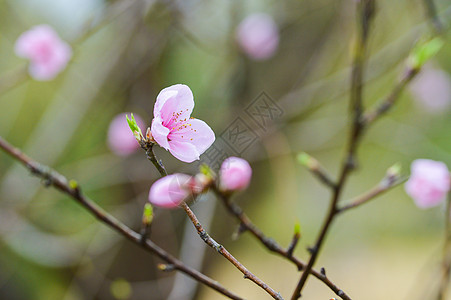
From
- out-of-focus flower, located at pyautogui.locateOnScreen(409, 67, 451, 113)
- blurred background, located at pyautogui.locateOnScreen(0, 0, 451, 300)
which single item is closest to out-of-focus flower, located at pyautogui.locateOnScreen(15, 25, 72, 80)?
blurred background, located at pyautogui.locateOnScreen(0, 0, 451, 300)

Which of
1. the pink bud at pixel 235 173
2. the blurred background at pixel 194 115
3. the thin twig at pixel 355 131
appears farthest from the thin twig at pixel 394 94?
the blurred background at pixel 194 115

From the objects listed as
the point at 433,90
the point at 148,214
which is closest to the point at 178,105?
the point at 148,214

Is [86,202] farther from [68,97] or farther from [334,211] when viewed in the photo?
[68,97]

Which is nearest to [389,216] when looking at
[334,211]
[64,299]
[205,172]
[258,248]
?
[258,248]

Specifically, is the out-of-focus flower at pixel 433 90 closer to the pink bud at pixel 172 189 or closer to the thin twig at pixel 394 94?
the thin twig at pixel 394 94

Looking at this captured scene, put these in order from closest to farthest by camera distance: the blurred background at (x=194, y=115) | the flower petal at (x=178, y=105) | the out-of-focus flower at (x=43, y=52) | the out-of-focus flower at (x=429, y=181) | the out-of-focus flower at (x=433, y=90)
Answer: the flower petal at (x=178, y=105) → the out-of-focus flower at (x=429, y=181) → the out-of-focus flower at (x=43, y=52) → the blurred background at (x=194, y=115) → the out-of-focus flower at (x=433, y=90)

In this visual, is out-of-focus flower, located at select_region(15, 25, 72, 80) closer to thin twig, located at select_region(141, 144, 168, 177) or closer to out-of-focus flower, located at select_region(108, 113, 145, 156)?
out-of-focus flower, located at select_region(108, 113, 145, 156)
